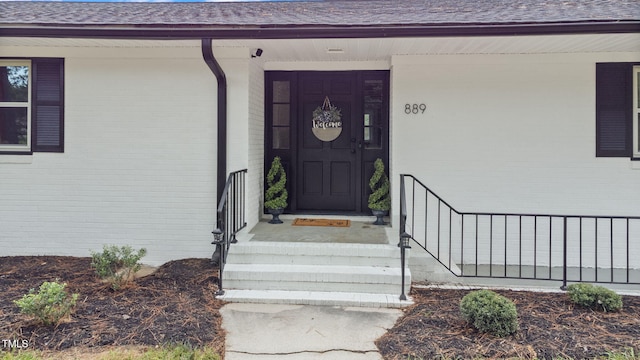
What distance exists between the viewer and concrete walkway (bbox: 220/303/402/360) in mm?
3113

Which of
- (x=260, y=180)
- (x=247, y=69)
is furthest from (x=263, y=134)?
(x=247, y=69)

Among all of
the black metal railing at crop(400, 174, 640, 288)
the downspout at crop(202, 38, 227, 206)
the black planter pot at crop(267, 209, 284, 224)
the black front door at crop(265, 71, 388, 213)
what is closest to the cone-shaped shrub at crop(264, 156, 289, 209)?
the black planter pot at crop(267, 209, 284, 224)

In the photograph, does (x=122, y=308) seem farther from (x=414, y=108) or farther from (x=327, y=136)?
(x=414, y=108)

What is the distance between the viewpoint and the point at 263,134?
6242 millimetres

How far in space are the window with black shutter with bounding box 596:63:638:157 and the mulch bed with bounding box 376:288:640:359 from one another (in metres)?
2.17

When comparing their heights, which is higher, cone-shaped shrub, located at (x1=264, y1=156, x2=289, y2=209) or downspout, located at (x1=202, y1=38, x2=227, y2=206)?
downspout, located at (x1=202, y1=38, x2=227, y2=206)

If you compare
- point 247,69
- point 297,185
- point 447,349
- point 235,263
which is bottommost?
point 447,349

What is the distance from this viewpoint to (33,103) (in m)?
5.41

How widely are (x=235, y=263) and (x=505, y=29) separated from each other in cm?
376

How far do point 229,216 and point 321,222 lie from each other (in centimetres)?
150

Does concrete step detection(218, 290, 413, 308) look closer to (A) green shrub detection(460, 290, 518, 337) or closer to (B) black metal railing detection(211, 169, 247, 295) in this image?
(B) black metal railing detection(211, 169, 247, 295)

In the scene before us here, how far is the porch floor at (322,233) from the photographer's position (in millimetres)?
4883

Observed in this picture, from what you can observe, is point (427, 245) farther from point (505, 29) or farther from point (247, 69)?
point (247, 69)

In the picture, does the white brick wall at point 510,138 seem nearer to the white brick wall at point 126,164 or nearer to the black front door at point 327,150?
the black front door at point 327,150
